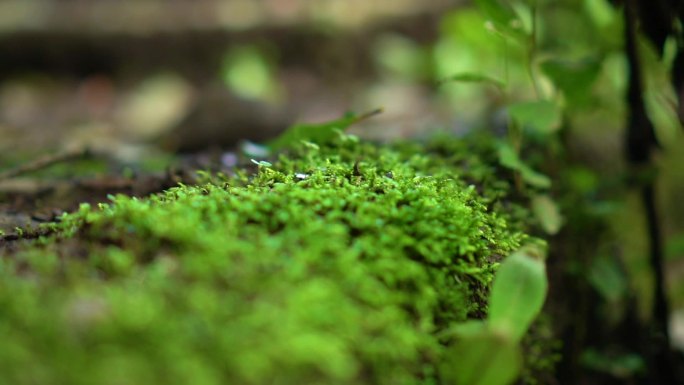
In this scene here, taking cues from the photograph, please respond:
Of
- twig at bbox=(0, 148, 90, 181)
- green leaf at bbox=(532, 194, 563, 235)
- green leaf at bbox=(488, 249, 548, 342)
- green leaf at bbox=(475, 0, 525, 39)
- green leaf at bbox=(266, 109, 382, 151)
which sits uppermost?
green leaf at bbox=(475, 0, 525, 39)

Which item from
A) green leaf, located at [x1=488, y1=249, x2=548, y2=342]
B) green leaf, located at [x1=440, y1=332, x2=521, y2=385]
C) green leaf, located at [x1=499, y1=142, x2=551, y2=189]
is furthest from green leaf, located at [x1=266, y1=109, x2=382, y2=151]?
green leaf, located at [x1=440, y1=332, x2=521, y2=385]

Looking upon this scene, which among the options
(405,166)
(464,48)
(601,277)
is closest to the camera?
(405,166)

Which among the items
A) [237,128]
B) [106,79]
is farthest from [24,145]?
[106,79]

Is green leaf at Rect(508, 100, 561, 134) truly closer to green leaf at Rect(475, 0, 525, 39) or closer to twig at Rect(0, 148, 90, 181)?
green leaf at Rect(475, 0, 525, 39)

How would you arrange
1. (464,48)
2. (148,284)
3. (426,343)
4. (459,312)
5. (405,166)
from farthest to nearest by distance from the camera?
(464,48), (405,166), (459,312), (426,343), (148,284)

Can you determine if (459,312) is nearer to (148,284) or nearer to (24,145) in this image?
(148,284)

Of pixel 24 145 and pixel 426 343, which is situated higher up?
pixel 426 343
